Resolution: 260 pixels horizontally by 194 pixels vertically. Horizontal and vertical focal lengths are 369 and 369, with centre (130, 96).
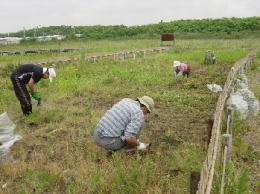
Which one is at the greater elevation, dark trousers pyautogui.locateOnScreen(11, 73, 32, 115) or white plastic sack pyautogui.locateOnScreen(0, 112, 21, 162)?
dark trousers pyautogui.locateOnScreen(11, 73, 32, 115)

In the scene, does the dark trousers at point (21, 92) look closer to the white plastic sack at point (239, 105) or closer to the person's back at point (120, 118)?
the person's back at point (120, 118)

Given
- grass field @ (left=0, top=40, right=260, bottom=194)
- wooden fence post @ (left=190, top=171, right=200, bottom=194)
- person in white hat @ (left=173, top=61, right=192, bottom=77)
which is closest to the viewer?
wooden fence post @ (left=190, top=171, right=200, bottom=194)

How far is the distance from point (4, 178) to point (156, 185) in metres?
2.15

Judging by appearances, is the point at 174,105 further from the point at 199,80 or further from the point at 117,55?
the point at 117,55

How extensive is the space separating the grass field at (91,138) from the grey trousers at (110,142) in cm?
16

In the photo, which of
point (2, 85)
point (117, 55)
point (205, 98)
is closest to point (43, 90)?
point (2, 85)

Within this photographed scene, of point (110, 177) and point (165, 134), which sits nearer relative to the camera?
point (110, 177)

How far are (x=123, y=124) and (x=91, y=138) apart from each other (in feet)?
4.88

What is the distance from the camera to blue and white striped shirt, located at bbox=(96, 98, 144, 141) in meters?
5.17

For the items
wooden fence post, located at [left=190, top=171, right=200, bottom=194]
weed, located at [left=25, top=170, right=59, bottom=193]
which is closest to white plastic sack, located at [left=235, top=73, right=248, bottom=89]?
weed, located at [left=25, top=170, right=59, bottom=193]

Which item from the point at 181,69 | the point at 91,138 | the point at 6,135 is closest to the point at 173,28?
the point at 181,69

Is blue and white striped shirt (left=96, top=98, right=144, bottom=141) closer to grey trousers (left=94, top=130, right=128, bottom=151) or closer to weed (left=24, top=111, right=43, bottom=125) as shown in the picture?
grey trousers (left=94, top=130, right=128, bottom=151)

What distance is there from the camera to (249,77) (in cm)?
1395

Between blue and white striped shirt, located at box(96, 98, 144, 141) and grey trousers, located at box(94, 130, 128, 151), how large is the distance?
6cm
